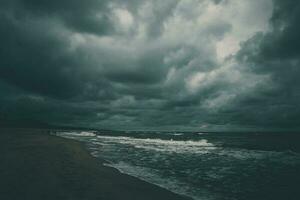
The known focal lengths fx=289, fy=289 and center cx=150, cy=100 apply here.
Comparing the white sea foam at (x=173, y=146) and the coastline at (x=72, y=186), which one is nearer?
the coastline at (x=72, y=186)

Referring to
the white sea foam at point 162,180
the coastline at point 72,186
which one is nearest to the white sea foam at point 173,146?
the white sea foam at point 162,180

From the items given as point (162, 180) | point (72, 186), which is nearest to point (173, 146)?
point (162, 180)

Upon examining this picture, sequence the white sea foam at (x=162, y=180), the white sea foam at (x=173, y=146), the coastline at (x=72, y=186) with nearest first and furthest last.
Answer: the coastline at (x=72, y=186) < the white sea foam at (x=162, y=180) < the white sea foam at (x=173, y=146)

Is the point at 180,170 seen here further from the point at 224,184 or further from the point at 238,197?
the point at 238,197

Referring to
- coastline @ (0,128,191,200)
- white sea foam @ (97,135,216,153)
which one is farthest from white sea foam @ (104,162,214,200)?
white sea foam @ (97,135,216,153)

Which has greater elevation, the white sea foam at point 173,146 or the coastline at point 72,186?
the white sea foam at point 173,146

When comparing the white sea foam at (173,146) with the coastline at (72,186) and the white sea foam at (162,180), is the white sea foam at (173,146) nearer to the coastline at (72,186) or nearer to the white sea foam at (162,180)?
the white sea foam at (162,180)

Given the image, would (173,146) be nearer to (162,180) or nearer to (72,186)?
(162,180)

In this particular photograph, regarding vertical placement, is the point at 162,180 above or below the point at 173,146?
below

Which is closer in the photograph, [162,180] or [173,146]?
[162,180]

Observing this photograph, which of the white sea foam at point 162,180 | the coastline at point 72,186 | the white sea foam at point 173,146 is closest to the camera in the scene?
the coastline at point 72,186

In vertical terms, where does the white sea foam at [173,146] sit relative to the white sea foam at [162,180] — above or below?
above

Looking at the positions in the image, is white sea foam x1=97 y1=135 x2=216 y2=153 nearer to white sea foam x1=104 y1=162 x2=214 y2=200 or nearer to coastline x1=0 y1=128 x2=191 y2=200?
white sea foam x1=104 y1=162 x2=214 y2=200

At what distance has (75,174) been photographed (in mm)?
17781
